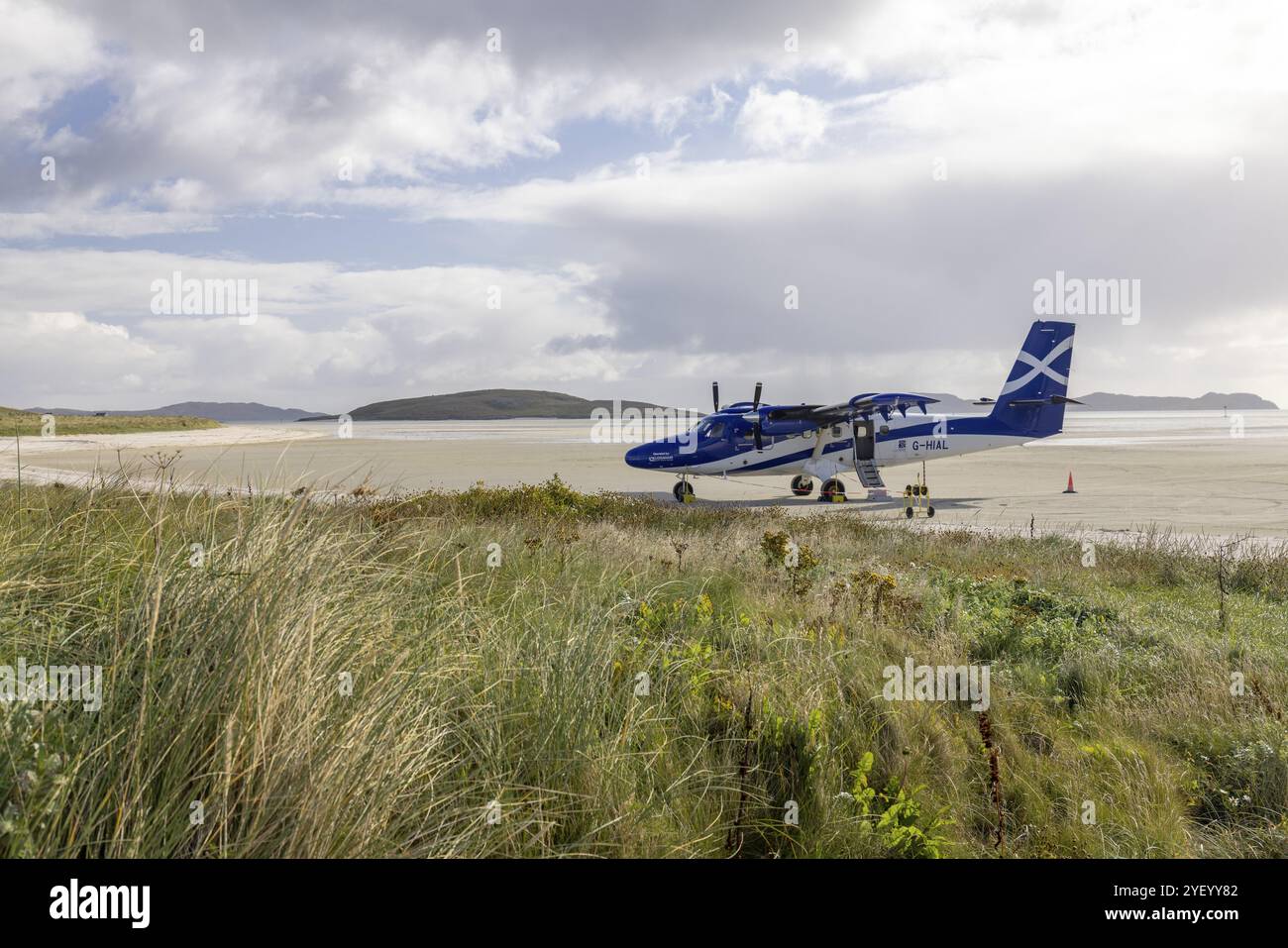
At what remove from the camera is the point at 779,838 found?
4.09 m

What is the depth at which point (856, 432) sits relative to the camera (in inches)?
993

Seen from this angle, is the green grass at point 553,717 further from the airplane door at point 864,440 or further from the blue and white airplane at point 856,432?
the airplane door at point 864,440

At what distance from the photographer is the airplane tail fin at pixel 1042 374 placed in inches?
1113

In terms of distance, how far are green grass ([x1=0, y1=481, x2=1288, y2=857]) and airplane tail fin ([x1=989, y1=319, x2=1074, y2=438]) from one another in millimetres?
21548

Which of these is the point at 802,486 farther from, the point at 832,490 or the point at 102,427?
the point at 102,427

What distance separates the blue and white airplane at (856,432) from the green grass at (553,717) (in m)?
16.2

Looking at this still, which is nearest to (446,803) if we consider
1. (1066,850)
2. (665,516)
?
(1066,850)

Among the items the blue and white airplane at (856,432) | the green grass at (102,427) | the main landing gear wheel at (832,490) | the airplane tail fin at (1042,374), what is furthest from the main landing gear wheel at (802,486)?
the green grass at (102,427)

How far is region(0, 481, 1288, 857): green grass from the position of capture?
2979 mm

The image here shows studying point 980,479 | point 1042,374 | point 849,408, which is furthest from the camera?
point 980,479

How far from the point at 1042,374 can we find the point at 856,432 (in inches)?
315

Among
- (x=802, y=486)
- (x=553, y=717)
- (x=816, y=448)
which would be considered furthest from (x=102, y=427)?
(x=553, y=717)

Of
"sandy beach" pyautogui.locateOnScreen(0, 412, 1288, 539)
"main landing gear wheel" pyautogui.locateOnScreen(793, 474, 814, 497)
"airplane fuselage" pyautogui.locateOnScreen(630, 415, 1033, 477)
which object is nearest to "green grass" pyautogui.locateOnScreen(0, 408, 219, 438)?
"sandy beach" pyautogui.locateOnScreen(0, 412, 1288, 539)

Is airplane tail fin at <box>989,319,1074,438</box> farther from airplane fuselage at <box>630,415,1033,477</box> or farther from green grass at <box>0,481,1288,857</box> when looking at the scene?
green grass at <box>0,481,1288,857</box>
